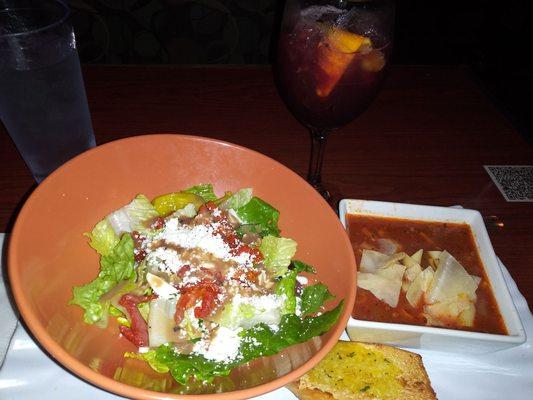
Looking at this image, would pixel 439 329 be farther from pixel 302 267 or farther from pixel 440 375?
pixel 302 267

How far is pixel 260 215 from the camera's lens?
1601 mm

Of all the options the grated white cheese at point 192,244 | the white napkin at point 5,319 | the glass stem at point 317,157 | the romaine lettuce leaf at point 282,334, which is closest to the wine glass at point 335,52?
the glass stem at point 317,157

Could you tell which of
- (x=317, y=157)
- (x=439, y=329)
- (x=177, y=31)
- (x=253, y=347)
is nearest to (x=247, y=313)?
(x=253, y=347)

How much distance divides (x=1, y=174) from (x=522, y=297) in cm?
217

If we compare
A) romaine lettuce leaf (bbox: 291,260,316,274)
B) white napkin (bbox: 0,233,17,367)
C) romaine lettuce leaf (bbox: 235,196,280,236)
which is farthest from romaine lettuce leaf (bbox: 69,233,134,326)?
romaine lettuce leaf (bbox: 291,260,316,274)

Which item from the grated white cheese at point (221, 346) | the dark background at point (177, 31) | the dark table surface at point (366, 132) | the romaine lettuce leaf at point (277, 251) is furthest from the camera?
the dark background at point (177, 31)

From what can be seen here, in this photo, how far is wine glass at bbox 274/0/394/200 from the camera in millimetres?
1612

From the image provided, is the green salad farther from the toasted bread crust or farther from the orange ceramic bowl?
the toasted bread crust

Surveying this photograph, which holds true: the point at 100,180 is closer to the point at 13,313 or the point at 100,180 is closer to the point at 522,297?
the point at 13,313

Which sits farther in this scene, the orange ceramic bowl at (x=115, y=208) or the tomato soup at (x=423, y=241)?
the tomato soup at (x=423, y=241)

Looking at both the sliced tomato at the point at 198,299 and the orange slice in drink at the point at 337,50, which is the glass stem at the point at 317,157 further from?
the sliced tomato at the point at 198,299

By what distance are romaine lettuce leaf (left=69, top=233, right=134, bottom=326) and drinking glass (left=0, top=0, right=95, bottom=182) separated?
648mm

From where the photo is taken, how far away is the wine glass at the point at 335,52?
161 cm

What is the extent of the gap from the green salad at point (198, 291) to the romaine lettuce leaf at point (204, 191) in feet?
0.28
